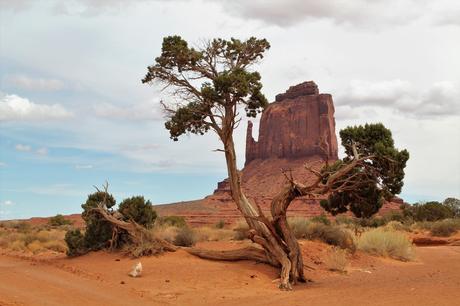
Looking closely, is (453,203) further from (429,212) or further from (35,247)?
(35,247)

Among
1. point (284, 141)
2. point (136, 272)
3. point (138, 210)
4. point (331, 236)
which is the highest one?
point (284, 141)

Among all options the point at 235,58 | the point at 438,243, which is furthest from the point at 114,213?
the point at 438,243

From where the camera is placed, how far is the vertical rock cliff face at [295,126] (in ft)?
357

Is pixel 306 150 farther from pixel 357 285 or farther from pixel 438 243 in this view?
pixel 357 285

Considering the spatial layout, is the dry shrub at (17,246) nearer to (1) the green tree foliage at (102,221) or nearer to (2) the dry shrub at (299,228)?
(1) the green tree foliage at (102,221)

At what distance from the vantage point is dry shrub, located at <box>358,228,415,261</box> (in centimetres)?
2192

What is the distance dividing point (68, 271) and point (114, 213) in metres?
5.19

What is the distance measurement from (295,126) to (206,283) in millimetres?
100399

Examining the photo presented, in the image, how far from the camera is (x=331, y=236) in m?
21.9

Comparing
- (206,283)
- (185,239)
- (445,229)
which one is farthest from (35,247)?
(445,229)

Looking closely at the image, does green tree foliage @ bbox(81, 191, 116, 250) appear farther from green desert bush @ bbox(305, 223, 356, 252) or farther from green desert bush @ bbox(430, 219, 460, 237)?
green desert bush @ bbox(430, 219, 460, 237)

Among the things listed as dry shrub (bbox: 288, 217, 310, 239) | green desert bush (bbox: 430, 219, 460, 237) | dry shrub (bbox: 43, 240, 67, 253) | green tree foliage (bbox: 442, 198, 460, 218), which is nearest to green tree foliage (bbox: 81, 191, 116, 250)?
dry shrub (bbox: 43, 240, 67, 253)

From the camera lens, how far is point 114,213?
21.7m

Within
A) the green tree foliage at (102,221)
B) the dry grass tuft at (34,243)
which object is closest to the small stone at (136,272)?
the green tree foliage at (102,221)
